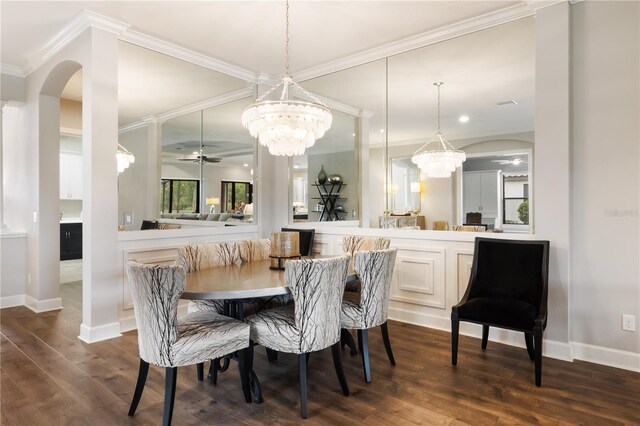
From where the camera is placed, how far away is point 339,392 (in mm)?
2365

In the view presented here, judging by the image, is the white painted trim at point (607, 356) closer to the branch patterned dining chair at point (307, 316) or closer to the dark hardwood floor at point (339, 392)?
the dark hardwood floor at point (339, 392)

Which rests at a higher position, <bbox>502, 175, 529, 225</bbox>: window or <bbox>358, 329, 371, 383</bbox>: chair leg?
<bbox>502, 175, 529, 225</bbox>: window

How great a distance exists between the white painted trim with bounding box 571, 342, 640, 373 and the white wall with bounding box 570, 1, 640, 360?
0.09ft

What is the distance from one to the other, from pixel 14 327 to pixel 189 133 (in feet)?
8.47

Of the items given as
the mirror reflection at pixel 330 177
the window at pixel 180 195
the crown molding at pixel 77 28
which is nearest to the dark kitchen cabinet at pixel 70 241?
the crown molding at pixel 77 28

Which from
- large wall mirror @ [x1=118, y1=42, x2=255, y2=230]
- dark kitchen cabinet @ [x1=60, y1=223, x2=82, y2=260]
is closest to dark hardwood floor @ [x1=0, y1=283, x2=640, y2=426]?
large wall mirror @ [x1=118, y1=42, x2=255, y2=230]

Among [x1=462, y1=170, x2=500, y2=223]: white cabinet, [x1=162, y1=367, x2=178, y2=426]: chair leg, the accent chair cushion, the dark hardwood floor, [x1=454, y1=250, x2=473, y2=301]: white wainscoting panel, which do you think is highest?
[x1=462, y1=170, x2=500, y2=223]: white cabinet

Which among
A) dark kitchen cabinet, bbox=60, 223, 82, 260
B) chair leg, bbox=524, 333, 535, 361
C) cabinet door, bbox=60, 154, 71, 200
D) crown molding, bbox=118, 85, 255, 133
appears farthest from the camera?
cabinet door, bbox=60, 154, 71, 200

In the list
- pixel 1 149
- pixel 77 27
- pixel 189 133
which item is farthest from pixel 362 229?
pixel 1 149

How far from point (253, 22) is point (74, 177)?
6.87 meters

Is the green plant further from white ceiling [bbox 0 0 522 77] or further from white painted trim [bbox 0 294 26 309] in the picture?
white painted trim [bbox 0 294 26 309]

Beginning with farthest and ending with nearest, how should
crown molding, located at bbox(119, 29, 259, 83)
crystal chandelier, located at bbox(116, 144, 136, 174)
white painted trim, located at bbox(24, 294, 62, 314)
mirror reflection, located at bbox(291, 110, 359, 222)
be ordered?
mirror reflection, located at bbox(291, 110, 359, 222)
white painted trim, located at bbox(24, 294, 62, 314)
crown molding, located at bbox(119, 29, 259, 83)
crystal chandelier, located at bbox(116, 144, 136, 174)

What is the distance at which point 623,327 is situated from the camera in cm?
276

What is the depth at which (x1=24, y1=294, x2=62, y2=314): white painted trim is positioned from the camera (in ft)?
13.8
